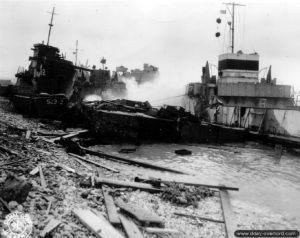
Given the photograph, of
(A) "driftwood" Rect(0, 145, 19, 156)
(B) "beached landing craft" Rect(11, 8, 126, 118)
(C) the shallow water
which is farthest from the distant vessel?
(A) "driftwood" Rect(0, 145, 19, 156)

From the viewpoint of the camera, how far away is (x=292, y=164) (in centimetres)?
1608

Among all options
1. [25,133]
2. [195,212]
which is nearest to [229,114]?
[25,133]

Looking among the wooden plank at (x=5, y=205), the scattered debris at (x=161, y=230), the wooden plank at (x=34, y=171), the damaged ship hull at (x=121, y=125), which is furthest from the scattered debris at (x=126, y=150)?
the wooden plank at (x=5, y=205)

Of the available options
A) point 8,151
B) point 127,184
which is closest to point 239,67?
point 127,184

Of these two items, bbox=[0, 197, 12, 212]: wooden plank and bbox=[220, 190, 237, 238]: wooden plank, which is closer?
bbox=[0, 197, 12, 212]: wooden plank

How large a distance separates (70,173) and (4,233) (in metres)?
4.34

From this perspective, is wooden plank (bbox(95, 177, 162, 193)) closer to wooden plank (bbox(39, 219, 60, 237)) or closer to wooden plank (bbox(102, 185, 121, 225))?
wooden plank (bbox(102, 185, 121, 225))

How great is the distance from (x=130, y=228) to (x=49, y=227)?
1550 millimetres

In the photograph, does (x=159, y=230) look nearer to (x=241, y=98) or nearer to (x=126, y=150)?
(x=126, y=150)

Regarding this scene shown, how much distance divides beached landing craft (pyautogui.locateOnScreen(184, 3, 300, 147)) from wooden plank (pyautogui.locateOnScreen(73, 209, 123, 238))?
61.4ft

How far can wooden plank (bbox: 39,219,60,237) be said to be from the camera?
481 cm

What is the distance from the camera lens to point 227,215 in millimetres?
7562

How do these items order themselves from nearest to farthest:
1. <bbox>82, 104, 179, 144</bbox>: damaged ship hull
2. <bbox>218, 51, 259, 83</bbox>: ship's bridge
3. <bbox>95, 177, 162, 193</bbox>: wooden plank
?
<bbox>95, 177, 162, 193</bbox>: wooden plank < <bbox>82, 104, 179, 144</bbox>: damaged ship hull < <bbox>218, 51, 259, 83</bbox>: ship's bridge

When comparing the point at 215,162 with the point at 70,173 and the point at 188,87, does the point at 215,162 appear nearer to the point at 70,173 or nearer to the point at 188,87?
the point at 70,173
